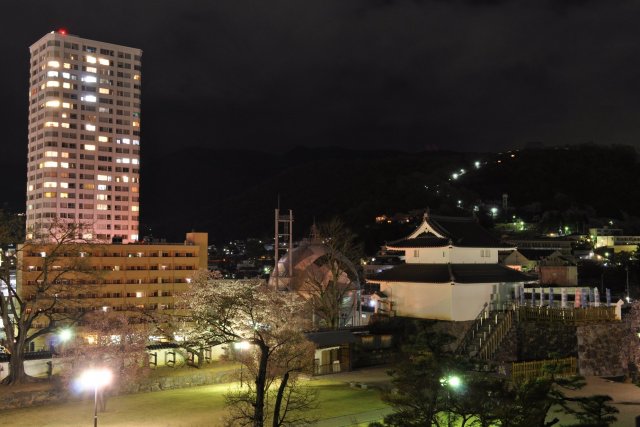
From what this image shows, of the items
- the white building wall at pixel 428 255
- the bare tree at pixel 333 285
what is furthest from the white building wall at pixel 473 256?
the bare tree at pixel 333 285

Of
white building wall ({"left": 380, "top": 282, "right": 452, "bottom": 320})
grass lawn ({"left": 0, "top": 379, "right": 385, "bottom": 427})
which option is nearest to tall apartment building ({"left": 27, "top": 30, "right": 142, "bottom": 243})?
white building wall ({"left": 380, "top": 282, "right": 452, "bottom": 320})

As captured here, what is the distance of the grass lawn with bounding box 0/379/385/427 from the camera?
880 inches

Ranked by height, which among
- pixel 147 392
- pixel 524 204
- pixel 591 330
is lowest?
pixel 147 392

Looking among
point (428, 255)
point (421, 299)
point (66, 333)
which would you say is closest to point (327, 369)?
point (421, 299)

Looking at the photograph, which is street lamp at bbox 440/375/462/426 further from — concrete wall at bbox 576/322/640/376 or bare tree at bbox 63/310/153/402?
concrete wall at bbox 576/322/640/376

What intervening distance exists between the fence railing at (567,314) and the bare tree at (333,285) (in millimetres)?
11959

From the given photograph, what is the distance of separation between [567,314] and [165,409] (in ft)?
66.3

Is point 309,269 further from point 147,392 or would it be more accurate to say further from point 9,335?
point 9,335

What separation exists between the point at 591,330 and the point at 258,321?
658 inches

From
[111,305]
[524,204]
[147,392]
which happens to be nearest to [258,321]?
[147,392]

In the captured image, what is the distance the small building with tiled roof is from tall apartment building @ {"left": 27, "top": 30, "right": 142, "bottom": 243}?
70.6 metres

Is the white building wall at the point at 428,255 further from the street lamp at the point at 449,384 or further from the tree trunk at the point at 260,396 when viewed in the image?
the street lamp at the point at 449,384

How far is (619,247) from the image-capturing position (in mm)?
104625

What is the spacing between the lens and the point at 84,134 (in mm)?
99438
